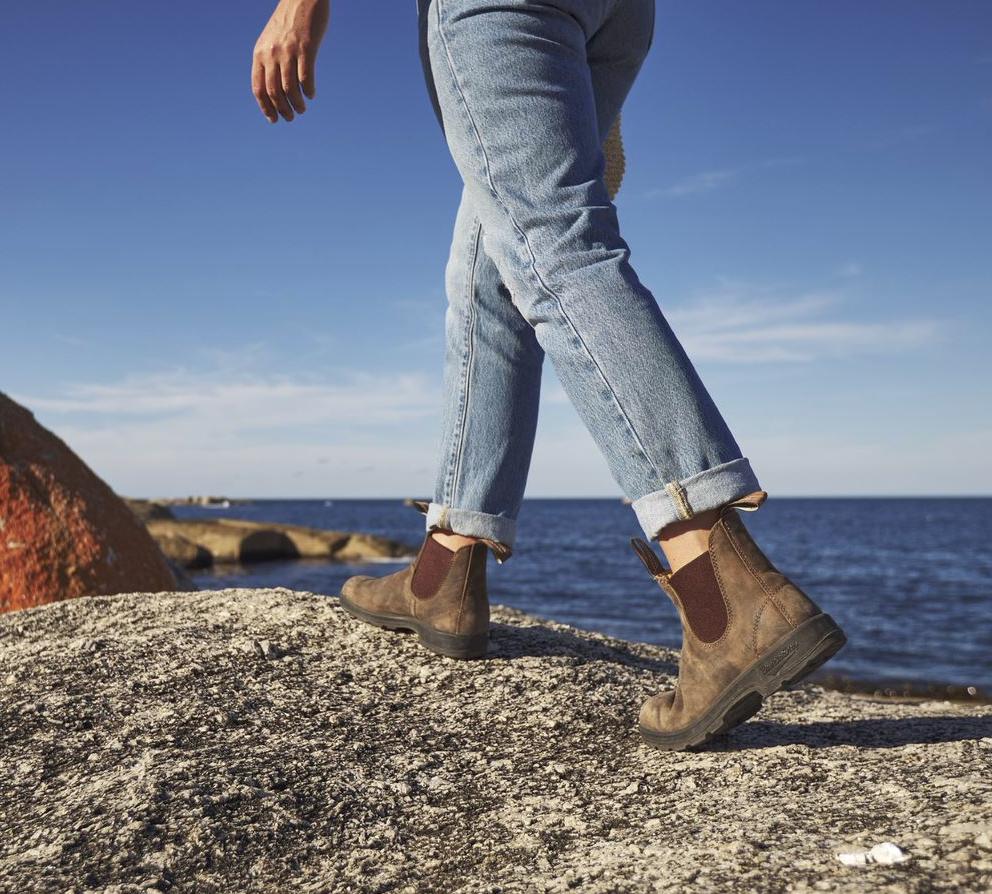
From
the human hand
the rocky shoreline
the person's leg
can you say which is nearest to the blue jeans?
the human hand

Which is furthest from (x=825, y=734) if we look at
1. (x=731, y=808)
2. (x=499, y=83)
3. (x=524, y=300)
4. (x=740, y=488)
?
(x=499, y=83)

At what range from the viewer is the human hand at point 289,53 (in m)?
1.75

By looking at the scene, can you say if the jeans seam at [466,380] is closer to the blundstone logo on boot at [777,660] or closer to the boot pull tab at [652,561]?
the boot pull tab at [652,561]

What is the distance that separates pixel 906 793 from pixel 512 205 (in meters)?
1.19

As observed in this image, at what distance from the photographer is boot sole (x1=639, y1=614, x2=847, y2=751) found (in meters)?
1.42

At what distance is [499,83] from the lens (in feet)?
5.18

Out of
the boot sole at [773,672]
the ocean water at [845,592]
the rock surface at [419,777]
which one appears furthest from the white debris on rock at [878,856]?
the ocean water at [845,592]

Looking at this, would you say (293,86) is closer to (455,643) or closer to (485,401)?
(485,401)

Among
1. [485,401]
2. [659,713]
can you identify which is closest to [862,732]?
[659,713]

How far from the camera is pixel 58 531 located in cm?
368

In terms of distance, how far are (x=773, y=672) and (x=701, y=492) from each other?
1.10 ft

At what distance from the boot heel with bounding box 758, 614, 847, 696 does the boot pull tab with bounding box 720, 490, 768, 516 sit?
8.5 inches

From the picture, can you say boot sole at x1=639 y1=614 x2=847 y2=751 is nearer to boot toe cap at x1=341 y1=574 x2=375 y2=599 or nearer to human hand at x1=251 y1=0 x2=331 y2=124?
boot toe cap at x1=341 y1=574 x2=375 y2=599

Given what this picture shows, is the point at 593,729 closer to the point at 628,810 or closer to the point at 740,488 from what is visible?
the point at 628,810
